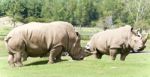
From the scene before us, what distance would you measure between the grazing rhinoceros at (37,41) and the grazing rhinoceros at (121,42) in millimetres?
4352

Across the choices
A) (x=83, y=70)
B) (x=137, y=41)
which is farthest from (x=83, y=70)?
(x=137, y=41)

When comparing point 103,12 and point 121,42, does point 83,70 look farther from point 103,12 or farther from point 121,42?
point 103,12

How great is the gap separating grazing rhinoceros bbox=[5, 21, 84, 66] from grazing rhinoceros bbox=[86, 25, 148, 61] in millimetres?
4352

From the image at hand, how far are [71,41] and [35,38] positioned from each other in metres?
1.63

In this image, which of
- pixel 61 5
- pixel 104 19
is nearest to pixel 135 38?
pixel 104 19

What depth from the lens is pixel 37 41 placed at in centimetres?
1847

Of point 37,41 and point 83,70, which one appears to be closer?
point 83,70

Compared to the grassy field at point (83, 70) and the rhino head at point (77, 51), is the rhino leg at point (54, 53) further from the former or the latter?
the grassy field at point (83, 70)

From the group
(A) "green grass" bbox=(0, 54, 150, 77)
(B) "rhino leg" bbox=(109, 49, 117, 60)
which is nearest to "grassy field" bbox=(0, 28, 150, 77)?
(A) "green grass" bbox=(0, 54, 150, 77)

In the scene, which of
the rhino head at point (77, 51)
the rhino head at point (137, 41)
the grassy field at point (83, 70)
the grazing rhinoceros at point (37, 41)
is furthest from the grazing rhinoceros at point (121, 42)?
the grassy field at point (83, 70)

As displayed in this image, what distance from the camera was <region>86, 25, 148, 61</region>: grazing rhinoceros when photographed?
73.2ft

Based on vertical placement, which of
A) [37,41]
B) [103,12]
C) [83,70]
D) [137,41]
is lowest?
[103,12]

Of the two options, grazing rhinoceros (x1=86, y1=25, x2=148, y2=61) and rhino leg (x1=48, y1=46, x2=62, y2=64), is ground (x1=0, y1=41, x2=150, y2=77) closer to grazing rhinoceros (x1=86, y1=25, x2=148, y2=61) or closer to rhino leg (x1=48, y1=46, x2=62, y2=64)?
rhino leg (x1=48, y1=46, x2=62, y2=64)

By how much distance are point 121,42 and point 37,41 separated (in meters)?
5.61
